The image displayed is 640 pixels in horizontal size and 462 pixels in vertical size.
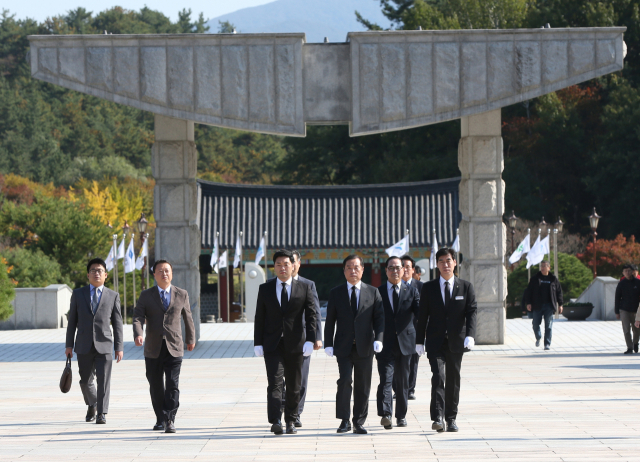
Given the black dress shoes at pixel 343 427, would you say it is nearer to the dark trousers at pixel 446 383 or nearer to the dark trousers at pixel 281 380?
the dark trousers at pixel 281 380

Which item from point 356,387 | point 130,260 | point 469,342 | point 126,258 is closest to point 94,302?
point 356,387

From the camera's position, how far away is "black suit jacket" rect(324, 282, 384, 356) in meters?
9.09

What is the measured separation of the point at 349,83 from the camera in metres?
17.0

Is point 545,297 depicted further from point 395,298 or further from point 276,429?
point 276,429

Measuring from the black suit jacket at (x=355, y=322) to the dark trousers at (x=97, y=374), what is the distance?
2498mm

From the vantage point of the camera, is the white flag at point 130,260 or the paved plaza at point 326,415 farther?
the white flag at point 130,260

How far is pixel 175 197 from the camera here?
1817 cm

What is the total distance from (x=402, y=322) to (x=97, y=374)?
335cm

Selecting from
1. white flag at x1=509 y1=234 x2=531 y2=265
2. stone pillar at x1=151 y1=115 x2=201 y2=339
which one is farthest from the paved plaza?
white flag at x1=509 y1=234 x2=531 y2=265

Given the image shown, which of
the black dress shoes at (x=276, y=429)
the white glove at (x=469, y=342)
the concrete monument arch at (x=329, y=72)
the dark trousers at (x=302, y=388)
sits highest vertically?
the concrete monument arch at (x=329, y=72)

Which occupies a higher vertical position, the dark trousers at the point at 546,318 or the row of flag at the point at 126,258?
the row of flag at the point at 126,258

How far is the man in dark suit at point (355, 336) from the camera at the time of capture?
9055mm

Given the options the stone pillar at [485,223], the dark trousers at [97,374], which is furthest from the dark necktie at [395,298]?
the stone pillar at [485,223]

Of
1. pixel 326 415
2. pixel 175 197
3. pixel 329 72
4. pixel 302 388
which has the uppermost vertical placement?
pixel 329 72
